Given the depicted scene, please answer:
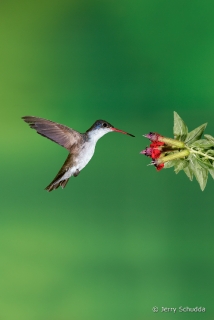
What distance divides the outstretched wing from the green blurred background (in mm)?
521

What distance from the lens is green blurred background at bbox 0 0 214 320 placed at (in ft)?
5.01

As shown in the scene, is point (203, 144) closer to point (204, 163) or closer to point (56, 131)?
point (204, 163)

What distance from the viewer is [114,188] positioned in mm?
1584

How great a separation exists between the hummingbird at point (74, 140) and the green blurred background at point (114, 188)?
0.53 metres

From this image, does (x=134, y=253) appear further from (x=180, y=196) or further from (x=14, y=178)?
(x=14, y=178)

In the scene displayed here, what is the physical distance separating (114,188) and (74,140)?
55 centimetres

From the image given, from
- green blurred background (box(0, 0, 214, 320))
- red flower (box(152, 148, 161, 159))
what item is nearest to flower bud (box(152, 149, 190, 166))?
red flower (box(152, 148, 161, 159))

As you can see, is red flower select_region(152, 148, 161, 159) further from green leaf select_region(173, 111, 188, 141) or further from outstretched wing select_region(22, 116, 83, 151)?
outstretched wing select_region(22, 116, 83, 151)

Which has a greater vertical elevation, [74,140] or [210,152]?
[74,140]

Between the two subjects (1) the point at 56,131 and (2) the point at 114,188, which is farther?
(2) the point at 114,188

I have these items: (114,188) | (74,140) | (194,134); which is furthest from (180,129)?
(114,188)

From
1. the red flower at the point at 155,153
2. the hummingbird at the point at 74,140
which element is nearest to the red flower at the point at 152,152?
the red flower at the point at 155,153

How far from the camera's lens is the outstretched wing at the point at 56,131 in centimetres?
99

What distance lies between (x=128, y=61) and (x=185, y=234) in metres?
0.72
